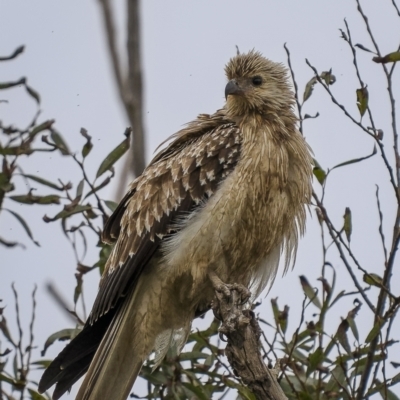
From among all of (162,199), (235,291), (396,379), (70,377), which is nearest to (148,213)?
(162,199)

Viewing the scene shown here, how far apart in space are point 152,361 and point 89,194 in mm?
1125

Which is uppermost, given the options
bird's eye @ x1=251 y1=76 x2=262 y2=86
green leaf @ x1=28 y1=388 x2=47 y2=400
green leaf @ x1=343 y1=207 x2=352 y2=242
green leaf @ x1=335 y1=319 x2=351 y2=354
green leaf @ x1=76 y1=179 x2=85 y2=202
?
bird's eye @ x1=251 y1=76 x2=262 y2=86

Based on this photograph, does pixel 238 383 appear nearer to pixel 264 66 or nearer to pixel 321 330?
pixel 321 330

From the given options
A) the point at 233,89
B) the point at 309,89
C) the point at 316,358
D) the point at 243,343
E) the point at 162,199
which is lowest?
the point at 243,343

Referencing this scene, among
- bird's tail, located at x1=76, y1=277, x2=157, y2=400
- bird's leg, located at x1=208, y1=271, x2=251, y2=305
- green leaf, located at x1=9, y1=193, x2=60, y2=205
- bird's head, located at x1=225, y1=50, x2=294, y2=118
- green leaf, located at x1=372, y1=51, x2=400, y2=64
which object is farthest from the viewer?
green leaf, located at x1=9, y1=193, x2=60, y2=205

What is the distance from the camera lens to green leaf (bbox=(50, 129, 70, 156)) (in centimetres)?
577

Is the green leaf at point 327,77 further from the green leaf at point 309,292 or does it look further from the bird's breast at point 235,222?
the green leaf at point 309,292

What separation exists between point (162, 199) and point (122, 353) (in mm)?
949

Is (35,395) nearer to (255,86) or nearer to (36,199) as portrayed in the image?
(36,199)

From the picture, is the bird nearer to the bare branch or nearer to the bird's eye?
the bird's eye

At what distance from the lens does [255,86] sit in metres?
5.78

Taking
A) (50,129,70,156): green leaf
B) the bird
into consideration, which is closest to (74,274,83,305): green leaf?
the bird

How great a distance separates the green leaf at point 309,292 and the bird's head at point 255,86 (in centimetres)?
107

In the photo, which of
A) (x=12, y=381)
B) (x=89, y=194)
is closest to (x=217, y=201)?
(x=89, y=194)
